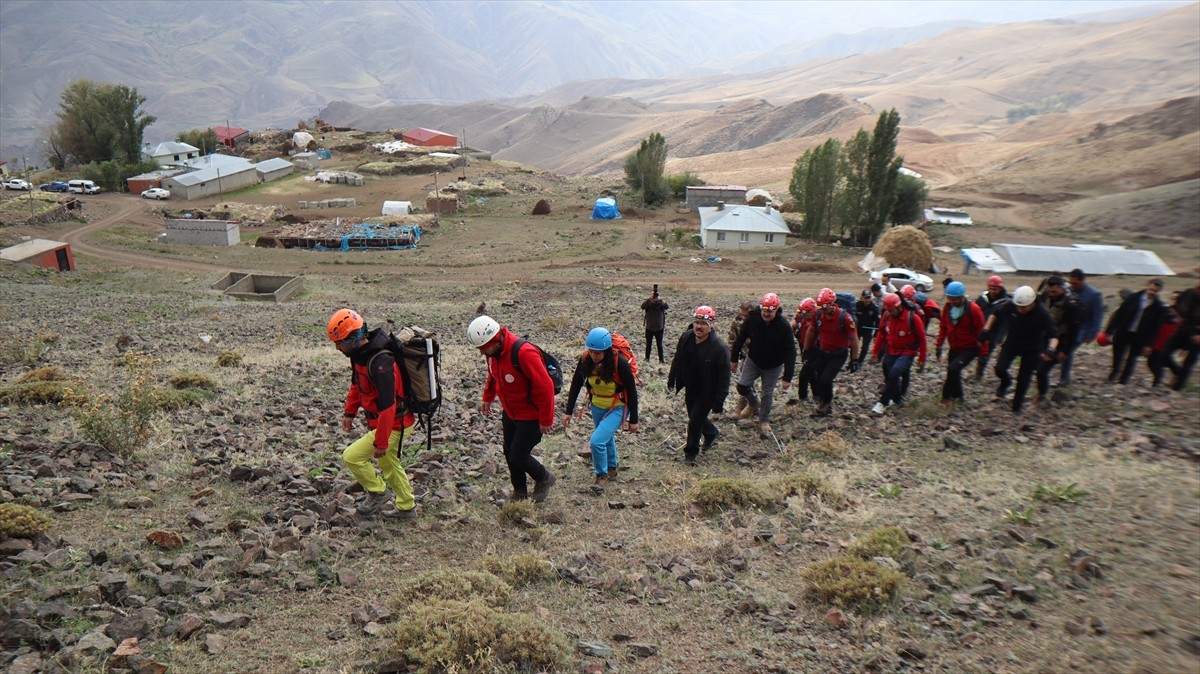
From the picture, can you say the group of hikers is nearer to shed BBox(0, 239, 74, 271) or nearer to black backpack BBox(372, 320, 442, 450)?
black backpack BBox(372, 320, 442, 450)

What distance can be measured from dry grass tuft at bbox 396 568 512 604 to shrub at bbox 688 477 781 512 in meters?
2.81

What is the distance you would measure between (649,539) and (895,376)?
585cm

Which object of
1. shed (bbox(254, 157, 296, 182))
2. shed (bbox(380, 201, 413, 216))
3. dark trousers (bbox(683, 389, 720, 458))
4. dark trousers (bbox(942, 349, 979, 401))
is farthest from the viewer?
shed (bbox(254, 157, 296, 182))

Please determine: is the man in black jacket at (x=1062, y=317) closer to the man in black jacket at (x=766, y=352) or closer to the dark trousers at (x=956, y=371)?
the dark trousers at (x=956, y=371)

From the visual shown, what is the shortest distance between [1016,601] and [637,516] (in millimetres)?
3644

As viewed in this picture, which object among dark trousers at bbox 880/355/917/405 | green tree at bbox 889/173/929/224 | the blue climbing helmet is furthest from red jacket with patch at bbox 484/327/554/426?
green tree at bbox 889/173/929/224

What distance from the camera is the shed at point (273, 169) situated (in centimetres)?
7550

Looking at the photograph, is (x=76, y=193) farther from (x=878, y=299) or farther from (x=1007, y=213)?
(x=1007, y=213)

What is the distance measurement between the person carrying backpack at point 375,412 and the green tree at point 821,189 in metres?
45.3

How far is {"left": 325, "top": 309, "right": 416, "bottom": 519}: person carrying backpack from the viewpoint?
6680mm

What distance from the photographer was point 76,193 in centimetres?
6675

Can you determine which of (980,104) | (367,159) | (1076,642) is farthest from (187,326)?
(980,104)

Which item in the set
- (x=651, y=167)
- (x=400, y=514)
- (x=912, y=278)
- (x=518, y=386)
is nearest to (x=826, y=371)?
(x=518, y=386)

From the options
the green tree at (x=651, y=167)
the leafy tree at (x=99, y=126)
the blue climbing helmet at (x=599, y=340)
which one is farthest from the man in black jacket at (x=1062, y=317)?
the leafy tree at (x=99, y=126)
